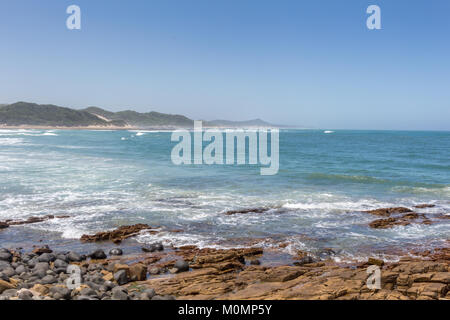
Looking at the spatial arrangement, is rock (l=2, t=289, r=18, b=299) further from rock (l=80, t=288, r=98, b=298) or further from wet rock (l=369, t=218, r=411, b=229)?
wet rock (l=369, t=218, r=411, b=229)

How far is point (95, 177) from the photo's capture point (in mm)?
26219

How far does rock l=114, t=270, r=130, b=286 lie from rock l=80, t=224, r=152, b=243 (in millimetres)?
3795

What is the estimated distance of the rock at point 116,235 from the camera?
12.4 meters

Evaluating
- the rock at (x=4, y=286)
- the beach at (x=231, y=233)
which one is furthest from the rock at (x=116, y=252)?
the rock at (x=4, y=286)

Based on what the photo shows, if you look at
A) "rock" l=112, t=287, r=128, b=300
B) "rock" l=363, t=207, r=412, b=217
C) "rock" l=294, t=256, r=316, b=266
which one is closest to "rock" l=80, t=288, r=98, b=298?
"rock" l=112, t=287, r=128, b=300

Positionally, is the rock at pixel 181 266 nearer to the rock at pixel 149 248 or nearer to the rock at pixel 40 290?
the rock at pixel 149 248

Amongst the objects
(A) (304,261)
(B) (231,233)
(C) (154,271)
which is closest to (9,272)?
(C) (154,271)

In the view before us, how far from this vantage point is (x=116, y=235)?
1279 cm

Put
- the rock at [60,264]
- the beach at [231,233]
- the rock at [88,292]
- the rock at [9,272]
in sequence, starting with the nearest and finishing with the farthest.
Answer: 1. the rock at [88,292]
2. the beach at [231,233]
3. the rock at [9,272]
4. the rock at [60,264]

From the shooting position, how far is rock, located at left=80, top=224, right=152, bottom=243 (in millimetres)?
12445

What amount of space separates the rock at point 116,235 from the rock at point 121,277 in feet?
12.4
